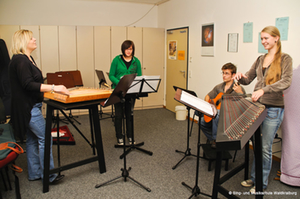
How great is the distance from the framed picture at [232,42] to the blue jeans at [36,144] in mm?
2794

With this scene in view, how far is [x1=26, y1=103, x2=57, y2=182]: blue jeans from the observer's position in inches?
89.7

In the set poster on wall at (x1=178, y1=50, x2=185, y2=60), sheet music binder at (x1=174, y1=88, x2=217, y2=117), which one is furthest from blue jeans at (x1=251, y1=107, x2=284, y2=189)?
poster on wall at (x1=178, y1=50, x2=185, y2=60)

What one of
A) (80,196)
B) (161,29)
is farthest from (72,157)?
(161,29)

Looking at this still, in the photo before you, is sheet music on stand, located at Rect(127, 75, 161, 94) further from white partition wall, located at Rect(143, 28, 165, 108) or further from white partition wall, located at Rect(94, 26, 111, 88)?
white partition wall, located at Rect(143, 28, 165, 108)

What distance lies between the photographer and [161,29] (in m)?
5.68

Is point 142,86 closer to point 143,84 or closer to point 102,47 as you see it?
point 143,84

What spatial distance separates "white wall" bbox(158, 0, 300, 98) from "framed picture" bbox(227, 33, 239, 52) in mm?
58

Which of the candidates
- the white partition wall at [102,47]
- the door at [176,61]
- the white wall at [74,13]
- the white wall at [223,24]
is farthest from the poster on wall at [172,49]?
the white partition wall at [102,47]

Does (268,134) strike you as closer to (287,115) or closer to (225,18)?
(287,115)

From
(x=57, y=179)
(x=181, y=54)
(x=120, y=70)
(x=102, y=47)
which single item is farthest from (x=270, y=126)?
(x=102, y=47)

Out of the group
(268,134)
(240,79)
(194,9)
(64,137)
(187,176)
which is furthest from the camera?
(194,9)

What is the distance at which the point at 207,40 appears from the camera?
420 centimetres

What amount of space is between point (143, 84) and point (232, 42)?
168 centimetres

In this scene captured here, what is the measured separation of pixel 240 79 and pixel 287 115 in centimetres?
61
